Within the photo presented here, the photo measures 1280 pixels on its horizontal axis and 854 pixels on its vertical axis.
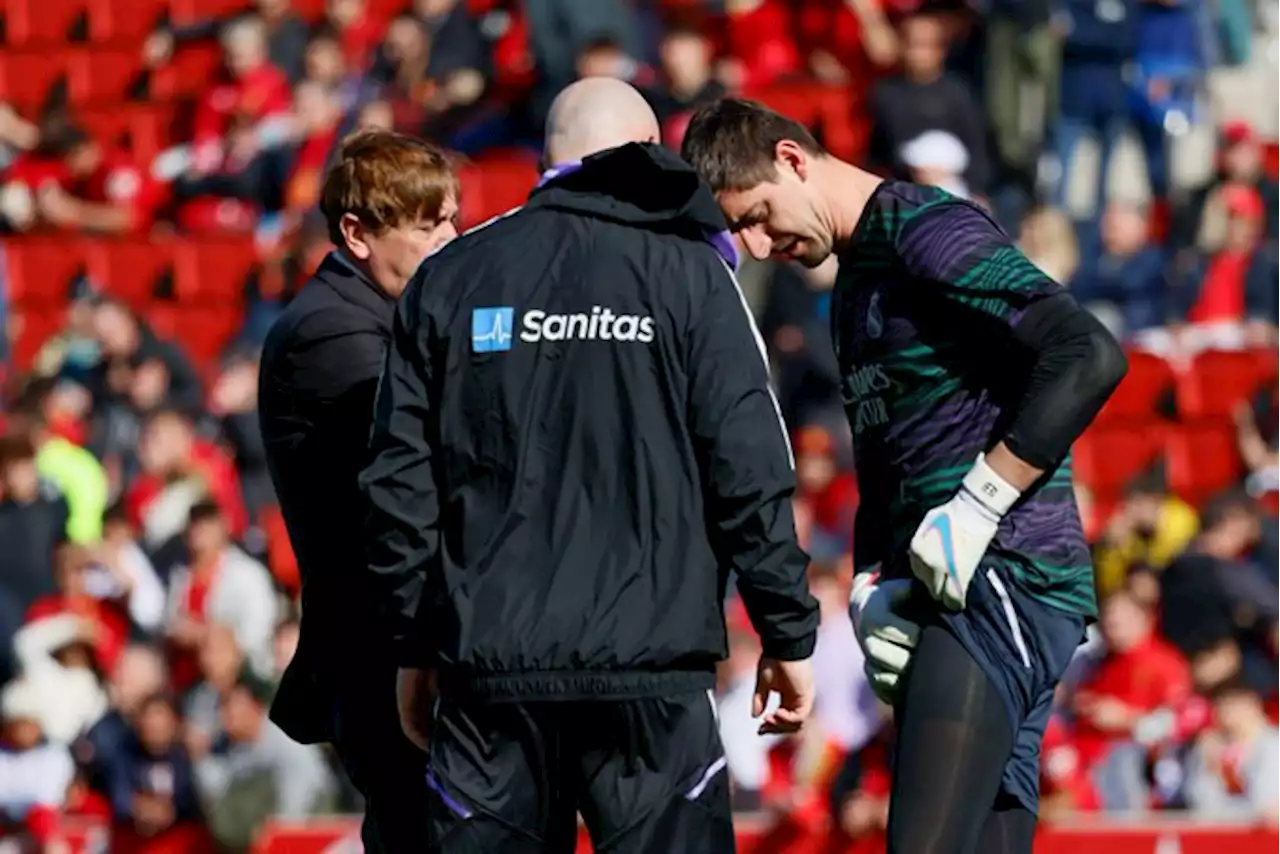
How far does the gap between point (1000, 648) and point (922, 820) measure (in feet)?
1.27

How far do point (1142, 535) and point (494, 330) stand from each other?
22.7 feet

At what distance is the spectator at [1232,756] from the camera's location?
964 centimetres

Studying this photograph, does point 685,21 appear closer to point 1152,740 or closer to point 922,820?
point 1152,740

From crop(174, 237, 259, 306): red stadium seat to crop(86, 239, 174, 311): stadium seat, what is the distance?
0.15 metres

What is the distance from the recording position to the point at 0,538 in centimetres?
1320

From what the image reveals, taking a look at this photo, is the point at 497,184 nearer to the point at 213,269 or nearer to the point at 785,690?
the point at 213,269

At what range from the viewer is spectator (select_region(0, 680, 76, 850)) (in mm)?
Answer: 11680

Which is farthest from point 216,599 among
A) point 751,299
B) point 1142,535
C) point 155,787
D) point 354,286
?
point 354,286

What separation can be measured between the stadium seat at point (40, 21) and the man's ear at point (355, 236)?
13.3 metres

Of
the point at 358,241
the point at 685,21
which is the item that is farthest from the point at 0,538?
the point at 358,241

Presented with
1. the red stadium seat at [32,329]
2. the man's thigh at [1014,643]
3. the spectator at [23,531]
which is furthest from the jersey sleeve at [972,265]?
the red stadium seat at [32,329]

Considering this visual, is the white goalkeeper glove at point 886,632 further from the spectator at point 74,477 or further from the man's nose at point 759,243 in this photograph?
the spectator at point 74,477

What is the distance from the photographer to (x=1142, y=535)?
38.0 feet

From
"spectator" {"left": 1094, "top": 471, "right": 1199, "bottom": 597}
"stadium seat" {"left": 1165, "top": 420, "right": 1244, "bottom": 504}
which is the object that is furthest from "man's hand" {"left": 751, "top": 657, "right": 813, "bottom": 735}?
"stadium seat" {"left": 1165, "top": 420, "right": 1244, "bottom": 504}
